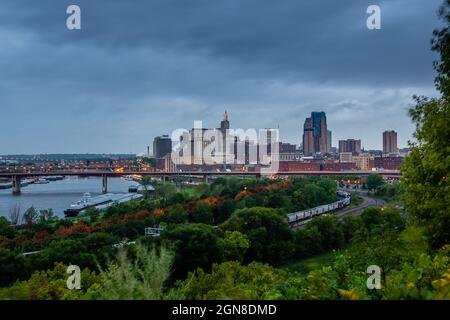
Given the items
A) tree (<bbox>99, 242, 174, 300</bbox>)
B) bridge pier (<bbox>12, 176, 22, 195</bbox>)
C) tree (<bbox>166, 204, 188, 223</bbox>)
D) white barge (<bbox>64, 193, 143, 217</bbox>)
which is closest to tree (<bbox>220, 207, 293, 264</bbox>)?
tree (<bbox>166, 204, 188, 223</bbox>)

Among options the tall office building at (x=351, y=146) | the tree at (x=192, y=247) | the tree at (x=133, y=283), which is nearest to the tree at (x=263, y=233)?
the tree at (x=192, y=247)

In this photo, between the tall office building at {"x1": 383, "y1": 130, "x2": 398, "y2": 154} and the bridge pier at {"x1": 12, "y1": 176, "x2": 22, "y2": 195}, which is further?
the bridge pier at {"x1": 12, "y1": 176, "x2": 22, "y2": 195}

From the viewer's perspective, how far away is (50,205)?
3572 centimetres

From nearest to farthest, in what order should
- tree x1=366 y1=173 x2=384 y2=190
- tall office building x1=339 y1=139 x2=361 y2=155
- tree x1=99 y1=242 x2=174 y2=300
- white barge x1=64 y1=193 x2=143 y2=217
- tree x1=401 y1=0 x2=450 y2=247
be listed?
Answer: tree x1=99 y1=242 x2=174 y2=300, tree x1=401 y1=0 x2=450 y2=247, white barge x1=64 y1=193 x2=143 y2=217, tree x1=366 y1=173 x2=384 y2=190, tall office building x1=339 y1=139 x2=361 y2=155

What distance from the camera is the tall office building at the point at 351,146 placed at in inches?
2448

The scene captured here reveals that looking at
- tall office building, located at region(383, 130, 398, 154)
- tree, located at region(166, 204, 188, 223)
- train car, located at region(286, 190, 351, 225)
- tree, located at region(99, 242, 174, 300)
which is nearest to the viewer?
tree, located at region(99, 242, 174, 300)

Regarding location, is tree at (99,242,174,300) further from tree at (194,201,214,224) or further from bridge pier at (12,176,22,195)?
bridge pier at (12,176,22,195)

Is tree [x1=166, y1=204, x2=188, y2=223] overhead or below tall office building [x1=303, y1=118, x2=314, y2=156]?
below

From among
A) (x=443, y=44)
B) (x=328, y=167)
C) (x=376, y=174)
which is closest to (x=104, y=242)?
(x=443, y=44)

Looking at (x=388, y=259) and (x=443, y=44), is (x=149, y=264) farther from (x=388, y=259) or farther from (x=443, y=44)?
(x=443, y=44)

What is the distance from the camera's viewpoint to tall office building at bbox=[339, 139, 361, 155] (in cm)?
6219

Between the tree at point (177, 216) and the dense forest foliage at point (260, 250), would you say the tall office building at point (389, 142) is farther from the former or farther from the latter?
the tree at point (177, 216)

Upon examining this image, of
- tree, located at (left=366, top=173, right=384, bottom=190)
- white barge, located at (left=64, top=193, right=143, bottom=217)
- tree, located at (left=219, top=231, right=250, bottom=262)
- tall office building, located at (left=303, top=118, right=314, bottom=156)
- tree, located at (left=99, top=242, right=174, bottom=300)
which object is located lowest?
white barge, located at (left=64, top=193, right=143, bottom=217)
